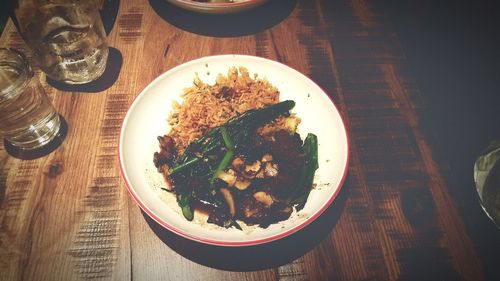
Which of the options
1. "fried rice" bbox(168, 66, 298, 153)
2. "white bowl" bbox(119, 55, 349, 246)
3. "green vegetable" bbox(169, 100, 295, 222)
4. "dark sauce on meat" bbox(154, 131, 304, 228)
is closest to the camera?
"white bowl" bbox(119, 55, 349, 246)

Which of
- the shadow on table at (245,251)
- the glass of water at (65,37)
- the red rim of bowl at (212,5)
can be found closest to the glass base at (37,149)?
the glass of water at (65,37)

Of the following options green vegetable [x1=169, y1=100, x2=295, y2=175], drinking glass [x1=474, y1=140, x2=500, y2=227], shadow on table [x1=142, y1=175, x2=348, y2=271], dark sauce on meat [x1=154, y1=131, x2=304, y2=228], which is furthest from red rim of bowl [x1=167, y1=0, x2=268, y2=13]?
drinking glass [x1=474, y1=140, x2=500, y2=227]

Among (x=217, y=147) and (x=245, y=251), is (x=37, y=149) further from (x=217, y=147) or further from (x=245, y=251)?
(x=245, y=251)

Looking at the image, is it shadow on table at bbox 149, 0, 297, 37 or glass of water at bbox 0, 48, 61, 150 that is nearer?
glass of water at bbox 0, 48, 61, 150

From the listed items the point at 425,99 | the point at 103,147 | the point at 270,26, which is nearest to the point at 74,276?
the point at 103,147

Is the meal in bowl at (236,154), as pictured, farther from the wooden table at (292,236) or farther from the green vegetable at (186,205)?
the wooden table at (292,236)

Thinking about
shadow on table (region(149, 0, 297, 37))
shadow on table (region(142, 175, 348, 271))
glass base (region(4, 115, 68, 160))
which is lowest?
shadow on table (region(142, 175, 348, 271))

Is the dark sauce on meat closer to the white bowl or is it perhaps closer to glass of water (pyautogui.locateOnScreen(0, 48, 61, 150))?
the white bowl
